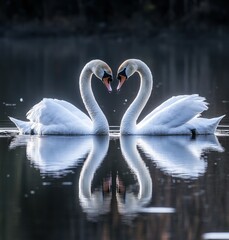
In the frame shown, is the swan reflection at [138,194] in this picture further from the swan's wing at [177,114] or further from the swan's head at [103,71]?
the swan's head at [103,71]

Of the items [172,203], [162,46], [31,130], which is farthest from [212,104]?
[162,46]

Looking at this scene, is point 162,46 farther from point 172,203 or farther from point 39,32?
point 172,203

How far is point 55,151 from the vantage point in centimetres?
1438

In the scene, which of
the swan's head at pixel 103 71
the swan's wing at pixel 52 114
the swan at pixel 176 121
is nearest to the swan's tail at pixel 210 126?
the swan at pixel 176 121

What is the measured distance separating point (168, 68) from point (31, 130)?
68.7 ft

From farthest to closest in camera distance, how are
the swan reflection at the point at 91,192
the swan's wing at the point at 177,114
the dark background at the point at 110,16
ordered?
1. the dark background at the point at 110,16
2. the swan's wing at the point at 177,114
3. the swan reflection at the point at 91,192

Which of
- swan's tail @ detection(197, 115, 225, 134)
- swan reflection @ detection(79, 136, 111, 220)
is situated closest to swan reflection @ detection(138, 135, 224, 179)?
swan's tail @ detection(197, 115, 225, 134)

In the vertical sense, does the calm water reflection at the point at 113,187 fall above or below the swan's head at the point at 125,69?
below

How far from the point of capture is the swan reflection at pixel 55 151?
42.4 ft

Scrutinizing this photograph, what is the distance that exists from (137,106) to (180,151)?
266cm

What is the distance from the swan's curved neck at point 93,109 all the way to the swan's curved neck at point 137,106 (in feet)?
0.90

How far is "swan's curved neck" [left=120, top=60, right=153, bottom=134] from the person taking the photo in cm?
1628

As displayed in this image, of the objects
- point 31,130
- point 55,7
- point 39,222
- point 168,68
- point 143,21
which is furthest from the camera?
point 55,7

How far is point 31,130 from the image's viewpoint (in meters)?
16.6
